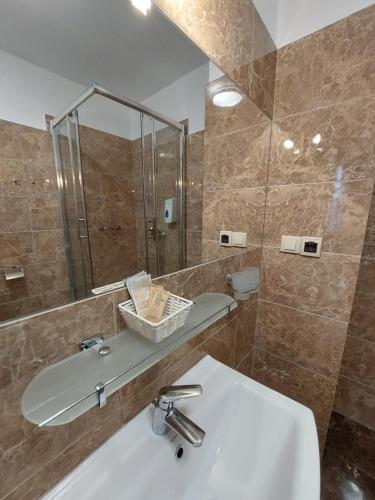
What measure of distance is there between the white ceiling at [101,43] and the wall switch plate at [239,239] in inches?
28.1

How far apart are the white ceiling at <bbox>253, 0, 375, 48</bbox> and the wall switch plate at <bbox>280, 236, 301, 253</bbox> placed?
97cm

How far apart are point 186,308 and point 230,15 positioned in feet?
3.70

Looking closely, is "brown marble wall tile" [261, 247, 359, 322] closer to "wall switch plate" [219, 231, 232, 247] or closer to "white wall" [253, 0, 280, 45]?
"wall switch plate" [219, 231, 232, 247]

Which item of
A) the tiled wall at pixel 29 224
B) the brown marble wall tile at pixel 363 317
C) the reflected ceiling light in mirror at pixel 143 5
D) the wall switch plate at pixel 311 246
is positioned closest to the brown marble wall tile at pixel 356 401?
the brown marble wall tile at pixel 363 317

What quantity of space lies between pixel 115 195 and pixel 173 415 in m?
0.68

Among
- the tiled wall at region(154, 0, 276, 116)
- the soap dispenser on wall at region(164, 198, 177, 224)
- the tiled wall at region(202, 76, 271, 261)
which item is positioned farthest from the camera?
the tiled wall at region(202, 76, 271, 261)

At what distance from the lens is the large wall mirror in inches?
16.4

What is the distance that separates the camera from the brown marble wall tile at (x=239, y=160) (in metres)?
1.00

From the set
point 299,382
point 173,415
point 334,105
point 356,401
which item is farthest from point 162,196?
point 356,401

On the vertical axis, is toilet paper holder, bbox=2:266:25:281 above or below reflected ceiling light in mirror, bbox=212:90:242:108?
below

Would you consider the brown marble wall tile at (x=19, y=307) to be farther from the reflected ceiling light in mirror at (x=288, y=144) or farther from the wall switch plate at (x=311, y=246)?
the reflected ceiling light in mirror at (x=288, y=144)

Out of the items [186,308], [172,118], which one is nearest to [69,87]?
[172,118]

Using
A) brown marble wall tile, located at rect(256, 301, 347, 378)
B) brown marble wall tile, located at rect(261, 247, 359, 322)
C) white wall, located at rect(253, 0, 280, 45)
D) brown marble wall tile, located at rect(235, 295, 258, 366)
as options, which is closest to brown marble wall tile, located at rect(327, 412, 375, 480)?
brown marble wall tile, located at rect(256, 301, 347, 378)

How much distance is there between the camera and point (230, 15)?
805mm
